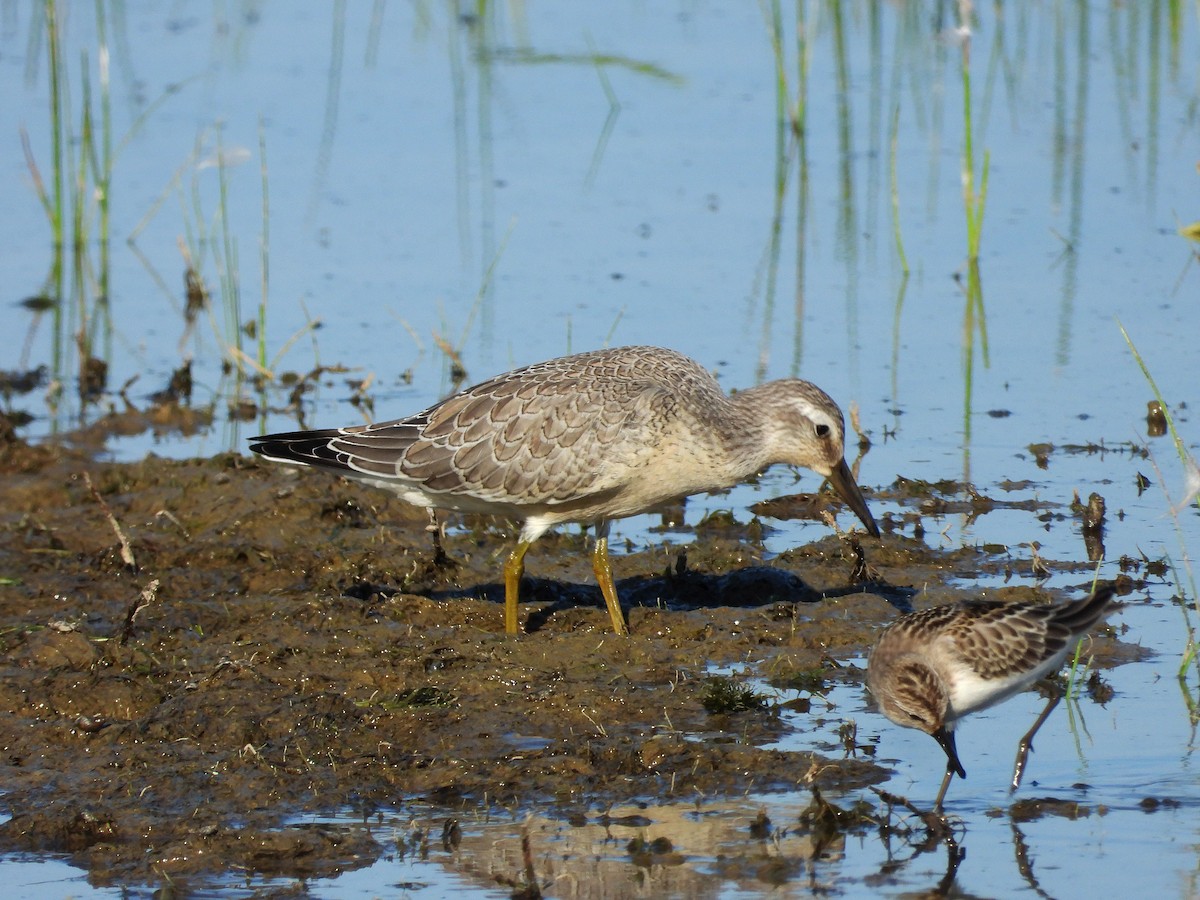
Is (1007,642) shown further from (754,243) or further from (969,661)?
(754,243)

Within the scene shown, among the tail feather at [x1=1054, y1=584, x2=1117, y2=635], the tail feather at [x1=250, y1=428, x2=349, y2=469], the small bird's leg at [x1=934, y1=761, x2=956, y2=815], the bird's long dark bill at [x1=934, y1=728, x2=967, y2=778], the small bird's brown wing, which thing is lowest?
the small bird's leg at [x1=934, y1=761, x2=956, y2=815]

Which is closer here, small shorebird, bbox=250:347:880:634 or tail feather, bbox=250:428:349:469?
small shorebird, bbox=250:347:880:634

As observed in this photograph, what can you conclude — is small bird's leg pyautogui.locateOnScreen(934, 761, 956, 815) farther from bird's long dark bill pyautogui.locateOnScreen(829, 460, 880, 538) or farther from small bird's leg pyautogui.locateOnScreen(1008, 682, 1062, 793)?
bird's long dark bill pyautogui.locateOnScreen(829, 460, 880, 538)

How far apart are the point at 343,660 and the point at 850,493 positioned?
8.09 feet

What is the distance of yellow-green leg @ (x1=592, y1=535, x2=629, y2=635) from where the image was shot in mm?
8469

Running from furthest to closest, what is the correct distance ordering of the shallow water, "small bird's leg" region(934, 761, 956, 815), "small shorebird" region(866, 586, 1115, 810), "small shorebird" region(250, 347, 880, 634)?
the shallow water < "small shorebird" region(250, 347, 880, 634) < "small shorebird" region(866, 586, 1115, 810) < "small bird's leg" region(934, 761, 956, 815)

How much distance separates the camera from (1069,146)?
1602cm

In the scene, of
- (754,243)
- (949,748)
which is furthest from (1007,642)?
(754,243)

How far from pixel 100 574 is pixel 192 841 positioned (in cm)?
312

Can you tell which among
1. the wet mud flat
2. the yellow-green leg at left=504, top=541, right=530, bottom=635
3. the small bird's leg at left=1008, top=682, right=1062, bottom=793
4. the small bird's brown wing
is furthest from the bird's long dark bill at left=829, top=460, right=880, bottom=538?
the small bird's leg at left=1008, top=682, right=1062, bottom=793

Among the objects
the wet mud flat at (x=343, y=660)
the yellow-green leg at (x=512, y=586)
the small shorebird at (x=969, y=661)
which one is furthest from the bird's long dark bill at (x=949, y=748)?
the yellow-green leg at (x=512, y=586)

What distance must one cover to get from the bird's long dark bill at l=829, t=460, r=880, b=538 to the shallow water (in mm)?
786

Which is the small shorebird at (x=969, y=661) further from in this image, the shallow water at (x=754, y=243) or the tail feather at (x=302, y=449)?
the tail feather at (x=302, y=449)

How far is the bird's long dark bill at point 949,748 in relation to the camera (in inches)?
267
